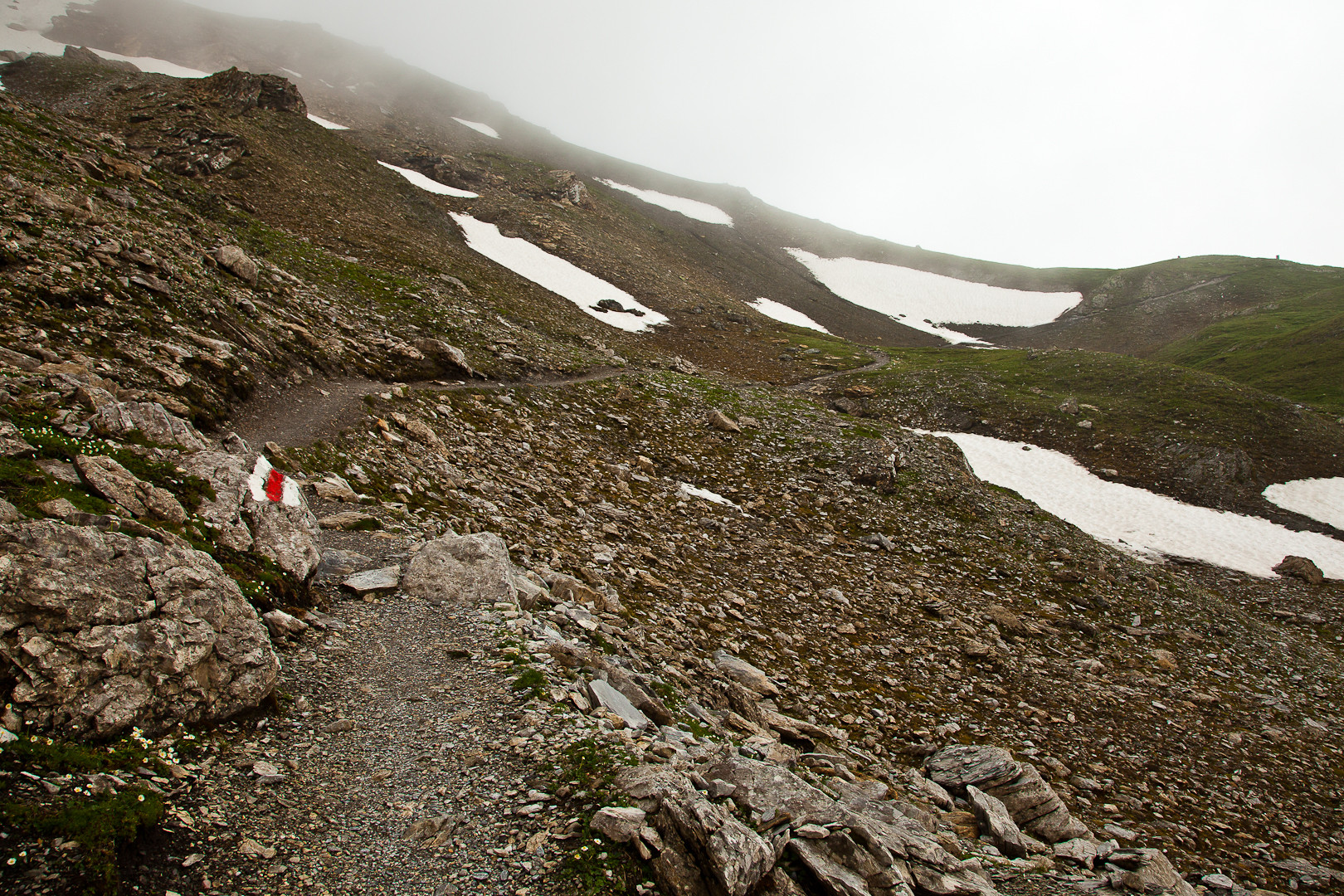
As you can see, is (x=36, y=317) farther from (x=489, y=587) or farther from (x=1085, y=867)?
(x=1085, y=867)

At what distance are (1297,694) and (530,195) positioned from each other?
8316 cm

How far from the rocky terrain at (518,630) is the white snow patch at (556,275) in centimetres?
2080

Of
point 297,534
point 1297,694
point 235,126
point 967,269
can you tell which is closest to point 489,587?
point 297,534

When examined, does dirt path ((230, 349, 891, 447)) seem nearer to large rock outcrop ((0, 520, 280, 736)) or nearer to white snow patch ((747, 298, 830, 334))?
large rock outcrop ((0, 520, 280, 736))

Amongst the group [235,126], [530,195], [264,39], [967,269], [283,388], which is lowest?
[283,388]

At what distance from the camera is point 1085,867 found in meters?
9.52

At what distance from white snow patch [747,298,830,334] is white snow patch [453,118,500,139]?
237ft

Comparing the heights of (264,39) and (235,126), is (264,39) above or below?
above

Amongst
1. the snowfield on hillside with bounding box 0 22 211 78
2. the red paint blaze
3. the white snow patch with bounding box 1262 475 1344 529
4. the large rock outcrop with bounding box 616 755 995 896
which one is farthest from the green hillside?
the snowfield on hillside with bounding box 0 22 211 78

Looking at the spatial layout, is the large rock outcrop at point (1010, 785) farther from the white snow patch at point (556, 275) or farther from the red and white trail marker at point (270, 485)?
the white snow patch at point (556, 275)

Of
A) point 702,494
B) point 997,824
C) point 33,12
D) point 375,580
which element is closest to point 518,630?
point 375,580

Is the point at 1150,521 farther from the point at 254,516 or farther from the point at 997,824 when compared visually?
the point at 254,516

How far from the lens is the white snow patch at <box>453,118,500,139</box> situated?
4606 inches

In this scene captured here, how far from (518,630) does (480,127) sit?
13950cm
